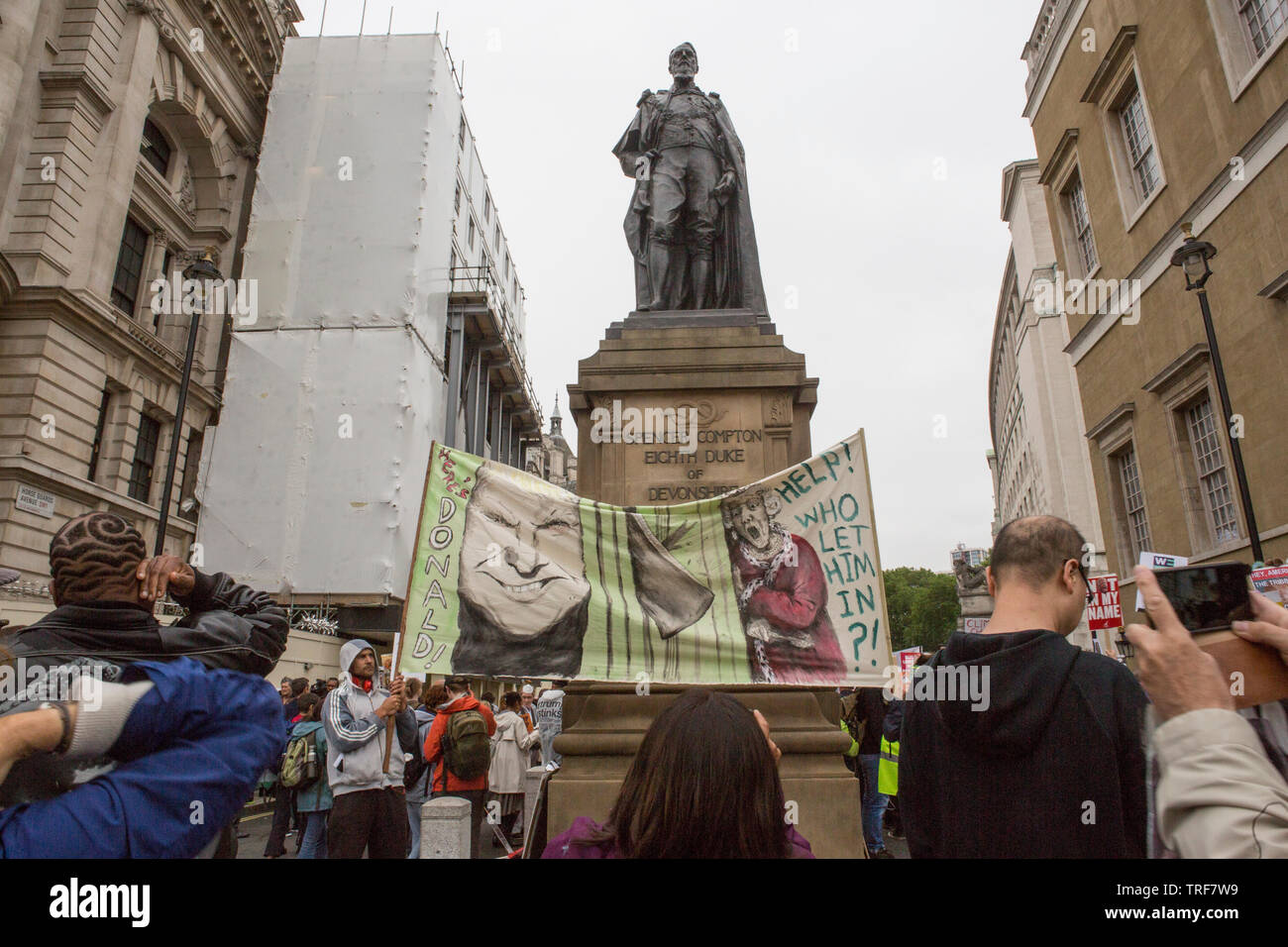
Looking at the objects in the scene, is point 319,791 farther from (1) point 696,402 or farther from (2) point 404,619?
(1) point 696,402

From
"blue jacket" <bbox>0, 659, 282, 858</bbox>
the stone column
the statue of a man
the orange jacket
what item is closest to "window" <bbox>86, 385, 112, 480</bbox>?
the orange jacket

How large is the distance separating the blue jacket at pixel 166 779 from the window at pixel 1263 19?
18.6m

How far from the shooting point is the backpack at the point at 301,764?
281 inches

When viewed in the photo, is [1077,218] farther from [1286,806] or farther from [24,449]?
[24,449]

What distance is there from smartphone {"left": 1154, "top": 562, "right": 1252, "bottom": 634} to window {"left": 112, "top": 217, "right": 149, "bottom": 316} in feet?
92.7

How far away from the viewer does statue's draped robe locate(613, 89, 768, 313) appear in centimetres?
870

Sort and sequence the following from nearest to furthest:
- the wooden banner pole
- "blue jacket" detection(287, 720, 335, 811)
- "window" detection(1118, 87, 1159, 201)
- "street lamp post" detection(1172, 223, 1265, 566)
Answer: the wooden banner pole < "blue jacket" detection(287, 720, 335, 811) < "street lamp post" detection(1172, 223, 1265, 566) < "window" detection(1118, 87, 1159, 201)

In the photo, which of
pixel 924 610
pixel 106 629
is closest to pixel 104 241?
pixel 106 629

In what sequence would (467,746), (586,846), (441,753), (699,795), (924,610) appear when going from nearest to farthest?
(699,795) → (586,846) → (467,746) → (441,753) → (924,610)

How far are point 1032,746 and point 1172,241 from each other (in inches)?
740

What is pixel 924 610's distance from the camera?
100 meters

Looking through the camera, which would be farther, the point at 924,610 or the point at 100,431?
the point at 924,610

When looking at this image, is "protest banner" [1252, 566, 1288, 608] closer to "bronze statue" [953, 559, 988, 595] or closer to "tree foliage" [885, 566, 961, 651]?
"bronze statue" [953, 559, 988, 595]
